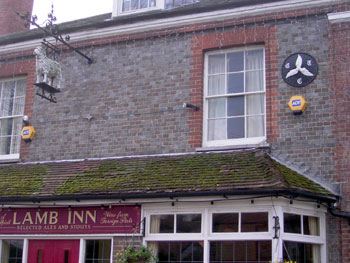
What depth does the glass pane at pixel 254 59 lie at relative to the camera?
11953mm

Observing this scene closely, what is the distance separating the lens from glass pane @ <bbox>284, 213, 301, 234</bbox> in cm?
988

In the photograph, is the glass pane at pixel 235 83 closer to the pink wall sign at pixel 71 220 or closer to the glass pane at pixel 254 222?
the glass pane at pixel 254 222

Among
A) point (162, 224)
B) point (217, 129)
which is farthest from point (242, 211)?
point (217, 129)

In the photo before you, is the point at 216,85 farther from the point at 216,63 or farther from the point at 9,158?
the point at 9,158

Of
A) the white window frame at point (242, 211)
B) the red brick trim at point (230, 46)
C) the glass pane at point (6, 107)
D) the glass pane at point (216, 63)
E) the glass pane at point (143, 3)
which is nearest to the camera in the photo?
the white window frame at point (242, 211)

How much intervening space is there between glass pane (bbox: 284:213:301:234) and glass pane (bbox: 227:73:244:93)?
3198 mm

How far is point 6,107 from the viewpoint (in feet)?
47.0

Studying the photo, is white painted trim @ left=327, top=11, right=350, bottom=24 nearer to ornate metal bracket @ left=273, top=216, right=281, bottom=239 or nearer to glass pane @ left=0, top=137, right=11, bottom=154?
ornate metal bracket @ left=273, top=216, right=281, bottom=239

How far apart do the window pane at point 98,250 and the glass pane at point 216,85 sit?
399cm

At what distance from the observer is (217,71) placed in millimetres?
12328

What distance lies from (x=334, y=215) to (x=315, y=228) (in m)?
0.43

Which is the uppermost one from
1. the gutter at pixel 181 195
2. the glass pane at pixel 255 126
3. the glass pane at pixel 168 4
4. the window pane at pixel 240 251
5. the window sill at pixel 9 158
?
the glass pane at pixel 168 4

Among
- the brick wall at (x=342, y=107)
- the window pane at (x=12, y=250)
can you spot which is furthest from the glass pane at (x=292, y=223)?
the window pane at (x=12, y=250)

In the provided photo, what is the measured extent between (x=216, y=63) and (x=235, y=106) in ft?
3.80
